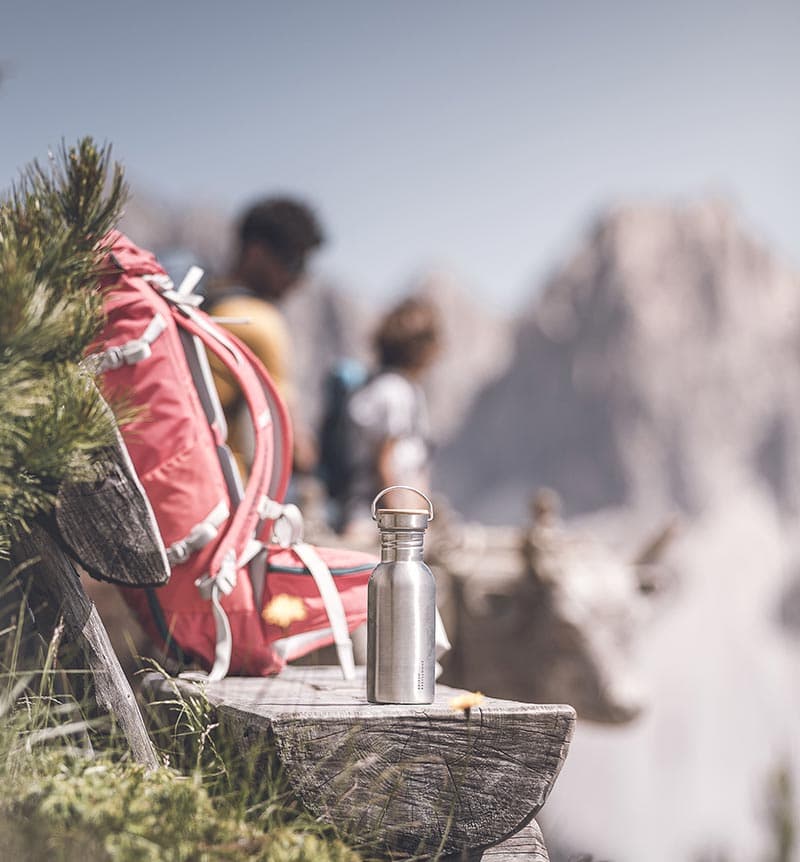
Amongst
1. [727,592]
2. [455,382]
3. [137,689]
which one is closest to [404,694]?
[137,689]

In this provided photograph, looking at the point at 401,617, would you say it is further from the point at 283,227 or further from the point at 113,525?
the point at 283,227

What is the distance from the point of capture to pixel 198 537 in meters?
1.73

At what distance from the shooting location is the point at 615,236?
27234 mm

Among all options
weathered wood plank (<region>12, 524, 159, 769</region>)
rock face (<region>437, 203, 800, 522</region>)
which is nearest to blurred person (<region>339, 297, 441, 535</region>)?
weathered wood plank (<region>12, 524, 159, 769</region>)

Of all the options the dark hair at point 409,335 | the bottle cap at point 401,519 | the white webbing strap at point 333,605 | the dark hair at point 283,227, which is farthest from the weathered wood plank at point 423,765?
the dark hair at point 409,335

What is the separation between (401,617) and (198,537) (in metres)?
0.43

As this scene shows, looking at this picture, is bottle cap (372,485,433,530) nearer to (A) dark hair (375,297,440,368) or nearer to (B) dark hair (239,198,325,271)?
(B) dark hair (239,198,325,271)

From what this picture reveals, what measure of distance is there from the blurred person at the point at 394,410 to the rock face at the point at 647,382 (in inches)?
859

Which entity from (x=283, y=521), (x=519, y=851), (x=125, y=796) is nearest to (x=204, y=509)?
(x=283, y=521)

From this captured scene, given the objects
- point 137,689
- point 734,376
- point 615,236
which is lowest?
point 137,689

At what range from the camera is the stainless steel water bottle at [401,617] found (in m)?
1.46

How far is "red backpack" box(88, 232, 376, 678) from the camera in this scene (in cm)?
171

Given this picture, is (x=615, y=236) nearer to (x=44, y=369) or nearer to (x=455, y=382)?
(x=455, y=382)

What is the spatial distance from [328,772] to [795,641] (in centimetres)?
2360
